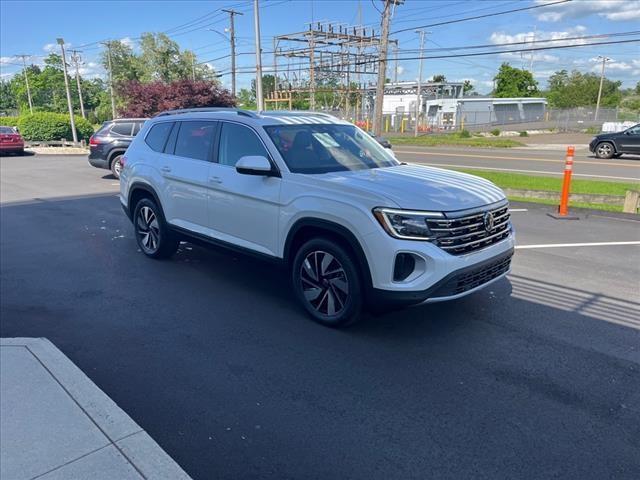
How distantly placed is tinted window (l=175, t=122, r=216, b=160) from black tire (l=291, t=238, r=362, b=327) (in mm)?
1892

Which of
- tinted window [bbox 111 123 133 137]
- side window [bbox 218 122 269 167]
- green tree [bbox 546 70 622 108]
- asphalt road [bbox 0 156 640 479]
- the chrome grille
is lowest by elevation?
asphalt road [bbox 0 156 640 479]

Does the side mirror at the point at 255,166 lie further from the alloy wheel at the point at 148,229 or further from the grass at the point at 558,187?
the grass at the point at 558,187

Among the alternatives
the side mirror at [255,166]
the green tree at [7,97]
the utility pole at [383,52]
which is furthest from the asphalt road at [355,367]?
the green tree at [7,97]

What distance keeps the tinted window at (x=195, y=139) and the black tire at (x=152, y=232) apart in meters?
0.89

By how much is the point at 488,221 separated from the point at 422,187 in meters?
0.63

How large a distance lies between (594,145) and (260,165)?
75.7ft

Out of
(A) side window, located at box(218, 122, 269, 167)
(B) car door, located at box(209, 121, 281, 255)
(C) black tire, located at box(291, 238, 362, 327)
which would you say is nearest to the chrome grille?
(C) black tire, located at box(291, 238, 362, 327)

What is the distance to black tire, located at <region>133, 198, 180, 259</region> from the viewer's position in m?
6.50

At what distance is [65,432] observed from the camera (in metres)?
3.06

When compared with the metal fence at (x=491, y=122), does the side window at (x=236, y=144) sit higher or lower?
higher

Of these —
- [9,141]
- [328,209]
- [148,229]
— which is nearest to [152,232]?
[148,229]

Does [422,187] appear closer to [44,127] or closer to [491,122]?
[44,127]

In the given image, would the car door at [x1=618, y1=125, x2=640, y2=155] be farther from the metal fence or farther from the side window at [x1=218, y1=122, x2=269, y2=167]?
the metal fence

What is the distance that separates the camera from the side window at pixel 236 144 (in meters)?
5.14
